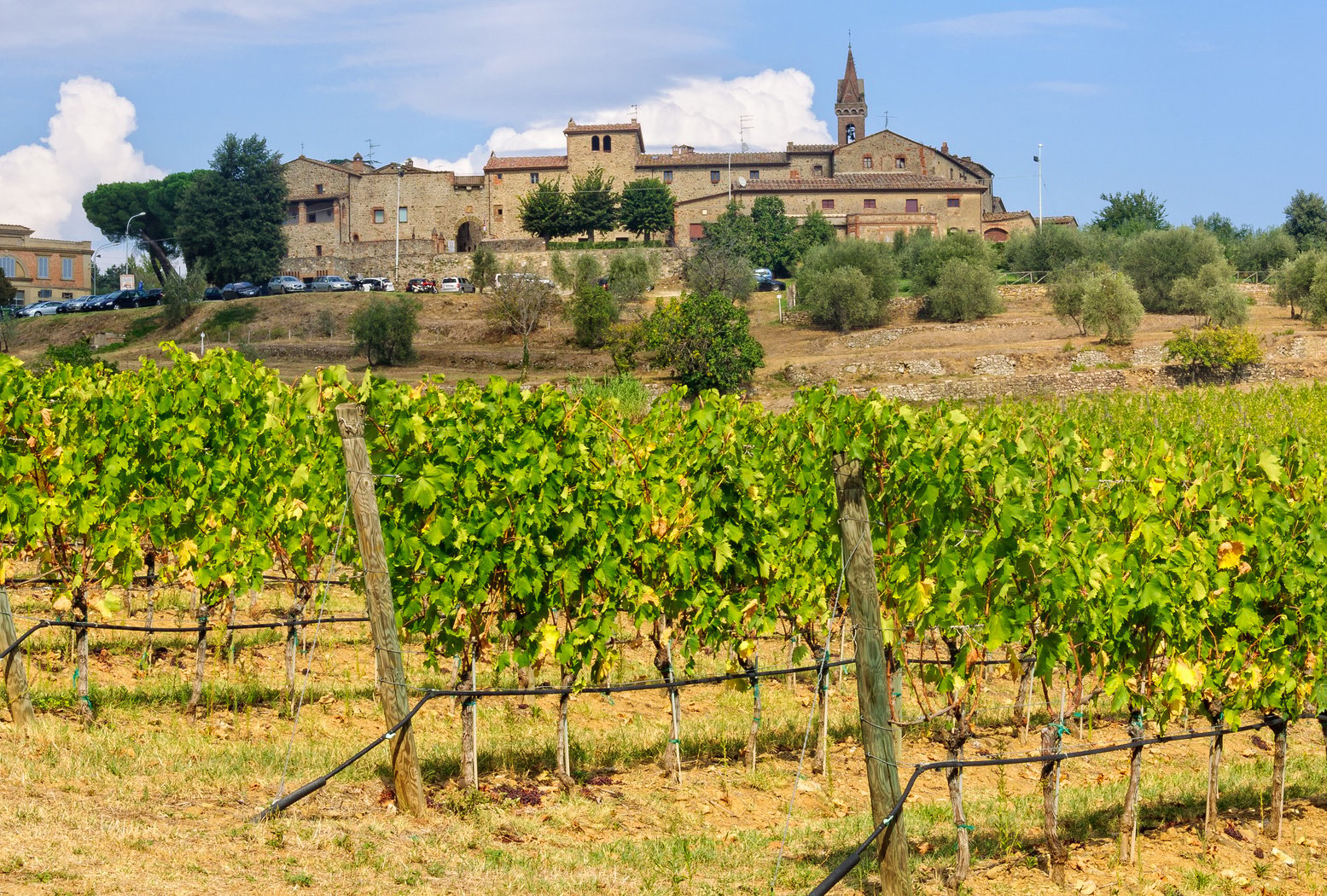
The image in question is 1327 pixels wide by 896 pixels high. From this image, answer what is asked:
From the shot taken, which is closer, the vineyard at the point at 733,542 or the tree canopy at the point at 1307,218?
the vineyard at the point at 733,542

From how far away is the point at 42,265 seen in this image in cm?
8162

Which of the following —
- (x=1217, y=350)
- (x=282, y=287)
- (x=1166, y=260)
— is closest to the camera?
(x=1217, y=350)

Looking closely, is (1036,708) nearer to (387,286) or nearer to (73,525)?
(73,525)

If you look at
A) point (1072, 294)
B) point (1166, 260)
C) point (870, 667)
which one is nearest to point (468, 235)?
point (1166, 260)

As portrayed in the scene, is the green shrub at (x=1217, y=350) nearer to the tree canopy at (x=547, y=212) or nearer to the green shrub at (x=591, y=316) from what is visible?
the green shrub at (x=591, y=316)

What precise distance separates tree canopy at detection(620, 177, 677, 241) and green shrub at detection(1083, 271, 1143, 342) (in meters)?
31.1

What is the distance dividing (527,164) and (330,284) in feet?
66.4

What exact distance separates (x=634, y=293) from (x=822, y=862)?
46618mm

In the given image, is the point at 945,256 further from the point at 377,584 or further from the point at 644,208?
the point at 377,584

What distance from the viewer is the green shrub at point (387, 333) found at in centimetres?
4431

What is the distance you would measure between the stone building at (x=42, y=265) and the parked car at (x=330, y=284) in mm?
30660

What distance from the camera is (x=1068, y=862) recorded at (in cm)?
676

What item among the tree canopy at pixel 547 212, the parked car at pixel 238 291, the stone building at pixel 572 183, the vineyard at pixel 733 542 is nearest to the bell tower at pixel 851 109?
the stone building at pixel 572 183

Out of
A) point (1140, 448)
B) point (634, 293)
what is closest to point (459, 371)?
point (634, 293)
